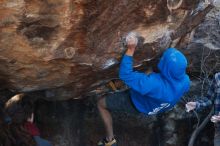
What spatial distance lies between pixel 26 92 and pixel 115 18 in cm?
120

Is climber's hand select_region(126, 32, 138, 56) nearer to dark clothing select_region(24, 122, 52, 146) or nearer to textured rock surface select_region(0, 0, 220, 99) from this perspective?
textured rock surface select_region(0, 0, 220, 99)

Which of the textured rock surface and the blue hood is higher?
the textured rock surface

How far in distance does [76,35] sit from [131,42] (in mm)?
477

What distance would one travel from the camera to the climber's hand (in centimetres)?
349

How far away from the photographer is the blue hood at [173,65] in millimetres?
3529

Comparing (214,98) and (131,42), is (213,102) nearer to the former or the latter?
(214,98)

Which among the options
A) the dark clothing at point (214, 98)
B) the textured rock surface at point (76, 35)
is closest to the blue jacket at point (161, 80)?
the textured rock surface at point (76, 35)

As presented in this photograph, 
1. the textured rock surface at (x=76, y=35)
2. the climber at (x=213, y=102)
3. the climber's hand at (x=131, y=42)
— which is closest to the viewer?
the textured rock surface at (x=76, y=35)

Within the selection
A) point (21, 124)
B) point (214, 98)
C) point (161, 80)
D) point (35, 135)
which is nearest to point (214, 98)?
point (214, 98)

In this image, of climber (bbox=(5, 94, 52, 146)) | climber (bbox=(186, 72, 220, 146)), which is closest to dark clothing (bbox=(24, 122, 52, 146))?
climber (bbox=(5, 94, 52, 146))

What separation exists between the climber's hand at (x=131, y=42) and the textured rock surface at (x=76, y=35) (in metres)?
0.05

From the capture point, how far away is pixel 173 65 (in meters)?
3.53

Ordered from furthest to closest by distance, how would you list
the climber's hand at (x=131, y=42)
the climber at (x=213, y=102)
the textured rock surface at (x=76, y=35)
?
the climber at (x=213, y=102) < the climber's hand at (x=131, y=42) < the textured rock surface at (x=76, y=35)

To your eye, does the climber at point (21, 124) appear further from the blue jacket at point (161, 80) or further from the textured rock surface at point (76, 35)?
the blue jacket at point (161, 80)
